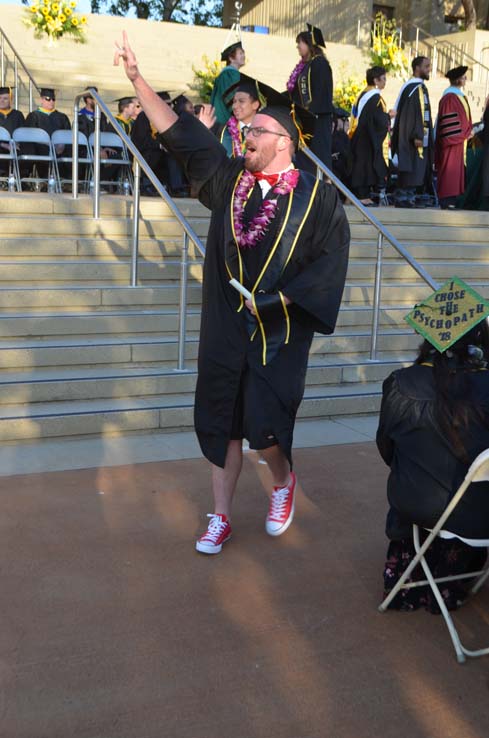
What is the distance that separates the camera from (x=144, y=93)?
3762 mm

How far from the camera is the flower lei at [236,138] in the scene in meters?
7.09

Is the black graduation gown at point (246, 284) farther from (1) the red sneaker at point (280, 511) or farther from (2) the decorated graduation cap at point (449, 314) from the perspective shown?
(2) the decorated graduation cap at point (449, 314)

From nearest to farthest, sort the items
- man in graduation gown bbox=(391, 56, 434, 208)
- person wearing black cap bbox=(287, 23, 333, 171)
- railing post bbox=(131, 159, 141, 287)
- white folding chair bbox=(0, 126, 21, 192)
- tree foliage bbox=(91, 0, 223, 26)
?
1. railing post bbox=(131, 159, 141, 287)
2. person wearing black cap bbox=(287, 23, 333, 171)
3. white folding chair bbox=(0, 126, 21, 192)
4. man in graduation gown bbox=(391, 56, 434, 208)
5. tree foliage bbox=(91, 0, 223, 26)

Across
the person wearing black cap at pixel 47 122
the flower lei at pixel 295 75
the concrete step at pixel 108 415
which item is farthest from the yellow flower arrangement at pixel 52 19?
the concrete step at pixel 108 415

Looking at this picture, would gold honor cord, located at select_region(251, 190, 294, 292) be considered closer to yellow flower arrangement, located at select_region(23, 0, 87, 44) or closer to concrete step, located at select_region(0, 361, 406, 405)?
concrete step, located at select_region(0, 361, 406, 405)

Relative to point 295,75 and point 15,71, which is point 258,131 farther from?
point 15,71

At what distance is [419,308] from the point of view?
3.25 m

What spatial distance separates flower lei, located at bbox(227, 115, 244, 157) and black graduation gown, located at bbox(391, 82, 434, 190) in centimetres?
406

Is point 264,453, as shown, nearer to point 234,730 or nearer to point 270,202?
point 270,202

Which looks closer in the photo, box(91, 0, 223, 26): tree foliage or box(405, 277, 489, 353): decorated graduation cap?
box(405, 277, 489, 353): decorated graduation cap

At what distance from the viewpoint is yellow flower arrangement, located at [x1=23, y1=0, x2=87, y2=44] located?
16.3 meters

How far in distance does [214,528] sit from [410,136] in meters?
8.19

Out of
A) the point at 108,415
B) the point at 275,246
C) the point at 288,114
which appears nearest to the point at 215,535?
the point at 275,246

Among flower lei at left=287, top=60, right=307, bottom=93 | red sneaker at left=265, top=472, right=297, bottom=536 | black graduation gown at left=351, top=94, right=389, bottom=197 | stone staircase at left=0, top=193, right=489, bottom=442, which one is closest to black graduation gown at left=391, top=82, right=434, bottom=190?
black graduation gown at left=351, top=94, right=389, bottom=197
